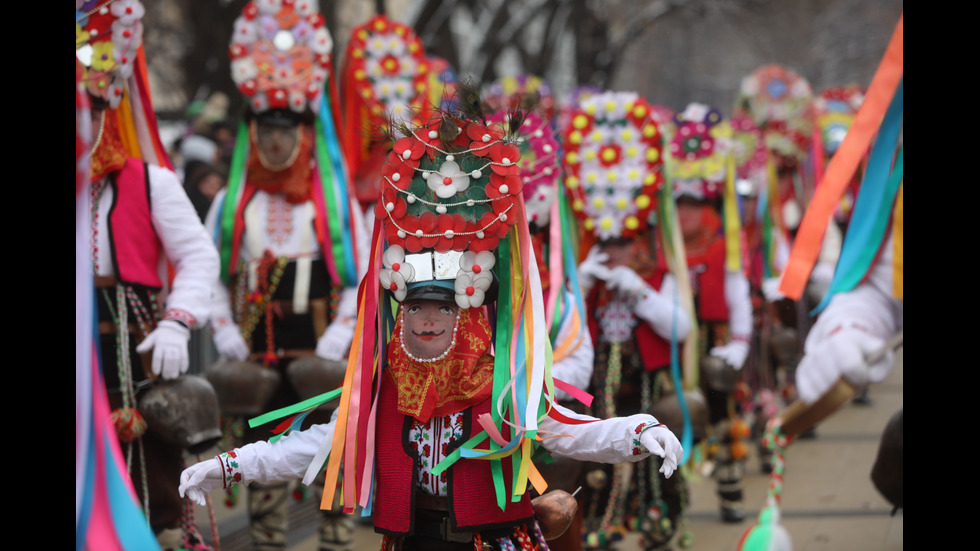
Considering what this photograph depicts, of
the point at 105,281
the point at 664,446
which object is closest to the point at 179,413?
the point at 105,281

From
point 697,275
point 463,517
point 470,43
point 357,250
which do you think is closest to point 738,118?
point 697,275

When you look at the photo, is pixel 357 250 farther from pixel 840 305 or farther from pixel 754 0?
pixel 754 0

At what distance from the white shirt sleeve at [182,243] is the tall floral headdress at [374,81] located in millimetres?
2706

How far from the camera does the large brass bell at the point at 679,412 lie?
17.1ft

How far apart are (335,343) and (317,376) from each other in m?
0.18

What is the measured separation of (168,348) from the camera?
406 cm

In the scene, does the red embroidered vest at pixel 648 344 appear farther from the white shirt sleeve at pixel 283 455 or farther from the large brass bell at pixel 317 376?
the white shirt sleeve at pixel 283 455

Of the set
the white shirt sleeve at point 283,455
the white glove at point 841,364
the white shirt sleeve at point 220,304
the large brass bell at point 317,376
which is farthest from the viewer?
the white shirt sleeve at point 220,304

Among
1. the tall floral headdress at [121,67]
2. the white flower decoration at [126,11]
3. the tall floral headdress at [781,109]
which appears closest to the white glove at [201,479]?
the tall floral headdress at [121,67]

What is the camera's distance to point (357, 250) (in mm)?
5516

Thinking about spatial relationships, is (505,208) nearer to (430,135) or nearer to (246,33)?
(430,135)

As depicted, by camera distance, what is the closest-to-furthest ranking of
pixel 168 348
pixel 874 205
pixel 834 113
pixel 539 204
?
1. pixel 874 205
2. pixel 168 348
3. pixel 539 204
4. pixel 834 113

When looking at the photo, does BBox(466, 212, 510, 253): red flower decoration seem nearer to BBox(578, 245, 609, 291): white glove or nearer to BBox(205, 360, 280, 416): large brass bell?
BBox(578, 245, 609, 291): white glove

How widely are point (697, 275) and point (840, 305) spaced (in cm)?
331
